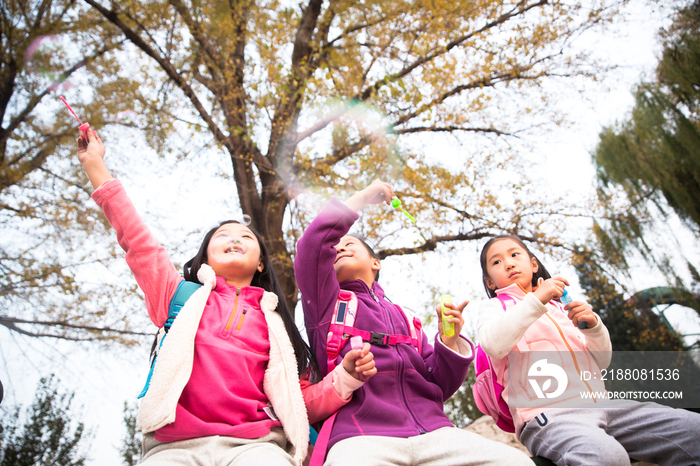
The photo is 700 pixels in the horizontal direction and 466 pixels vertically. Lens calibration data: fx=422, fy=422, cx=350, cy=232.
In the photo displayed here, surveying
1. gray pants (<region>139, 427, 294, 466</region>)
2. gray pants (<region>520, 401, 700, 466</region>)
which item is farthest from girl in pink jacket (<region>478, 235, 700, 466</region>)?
gray pants (<region>139, 427, 294, 466</region>)

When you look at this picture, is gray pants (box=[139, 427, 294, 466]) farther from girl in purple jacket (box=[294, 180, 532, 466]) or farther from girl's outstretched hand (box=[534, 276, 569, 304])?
girl's outstretched hand (box=[534, 276, 569, 304])

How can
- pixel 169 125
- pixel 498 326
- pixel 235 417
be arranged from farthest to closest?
pixel 169 125
pixel 498 326
pixel 235 417

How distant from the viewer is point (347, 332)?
191cm

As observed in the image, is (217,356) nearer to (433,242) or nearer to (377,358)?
(377,358)

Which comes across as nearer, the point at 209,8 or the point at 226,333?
the point at 226,333

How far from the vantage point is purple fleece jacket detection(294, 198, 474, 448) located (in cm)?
169

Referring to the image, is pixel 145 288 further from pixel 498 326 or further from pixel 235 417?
A: pixel 498 326

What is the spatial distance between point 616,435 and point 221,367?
160 centimetres

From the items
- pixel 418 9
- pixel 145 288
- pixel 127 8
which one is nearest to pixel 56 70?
pixel 127 8

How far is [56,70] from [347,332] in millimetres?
6726

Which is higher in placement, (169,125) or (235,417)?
(169,125)

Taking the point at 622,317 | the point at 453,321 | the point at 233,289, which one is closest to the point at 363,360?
the point at 453,321

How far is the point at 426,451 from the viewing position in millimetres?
1527

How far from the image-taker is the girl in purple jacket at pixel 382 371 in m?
1.49
